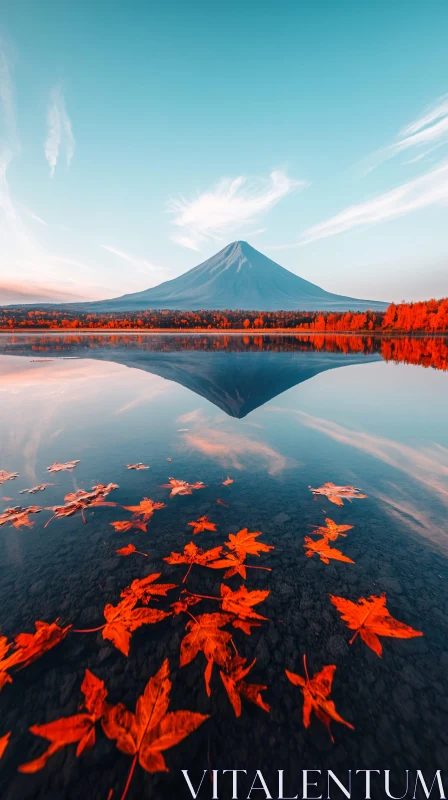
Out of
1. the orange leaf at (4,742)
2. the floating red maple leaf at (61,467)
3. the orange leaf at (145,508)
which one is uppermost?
the orange leaf at (4,742)

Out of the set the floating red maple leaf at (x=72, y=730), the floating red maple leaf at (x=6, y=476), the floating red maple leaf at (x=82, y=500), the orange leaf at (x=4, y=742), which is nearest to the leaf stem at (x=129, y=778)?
the floating red maple leaf at (x=72, y=730)

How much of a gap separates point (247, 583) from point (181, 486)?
355cm

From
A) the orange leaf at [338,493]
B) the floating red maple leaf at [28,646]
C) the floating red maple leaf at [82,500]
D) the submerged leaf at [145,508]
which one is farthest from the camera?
the orange leaf at [338,493]

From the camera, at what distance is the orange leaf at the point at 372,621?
3.99m

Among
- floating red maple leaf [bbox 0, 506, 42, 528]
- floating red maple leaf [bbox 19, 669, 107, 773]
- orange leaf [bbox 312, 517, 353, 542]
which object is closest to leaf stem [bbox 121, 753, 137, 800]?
floating red maple leaf [bbox 19, 669, 107, 773]

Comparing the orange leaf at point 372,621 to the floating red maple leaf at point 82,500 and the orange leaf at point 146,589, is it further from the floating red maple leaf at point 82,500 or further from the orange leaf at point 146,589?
the floating red maple leaf at point 82,500

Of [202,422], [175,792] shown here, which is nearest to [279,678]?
[175,792]

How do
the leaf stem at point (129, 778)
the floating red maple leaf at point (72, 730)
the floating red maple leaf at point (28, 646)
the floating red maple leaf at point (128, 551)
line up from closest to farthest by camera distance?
the leaf stem at point (129, 778) → the floating red maple leaf at point (72, 730) → the floating red maple leaf at point (28, 646) → the floating red maple leaf at point (128, 551)

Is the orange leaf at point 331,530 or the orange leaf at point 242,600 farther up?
the orange leaf at point 242,600

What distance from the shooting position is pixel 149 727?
3061 mm

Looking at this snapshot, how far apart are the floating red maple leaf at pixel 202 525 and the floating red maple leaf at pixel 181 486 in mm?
1255

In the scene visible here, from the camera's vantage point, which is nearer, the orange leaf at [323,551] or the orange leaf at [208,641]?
the orange leaf at [208,641]

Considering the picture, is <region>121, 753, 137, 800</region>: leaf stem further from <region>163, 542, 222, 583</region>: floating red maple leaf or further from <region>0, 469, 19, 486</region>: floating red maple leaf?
<region>0, 469, 19, 486</region>: floating red maple leaf

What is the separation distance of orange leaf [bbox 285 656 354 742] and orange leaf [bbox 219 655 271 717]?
0.39 m
